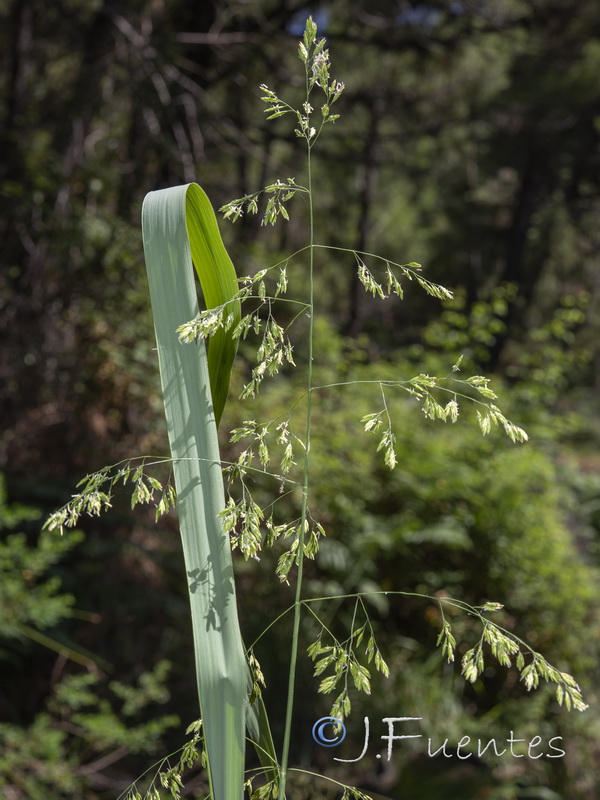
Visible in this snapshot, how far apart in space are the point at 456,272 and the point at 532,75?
6.52 metres

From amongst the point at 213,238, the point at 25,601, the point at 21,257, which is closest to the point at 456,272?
the point at 21,257

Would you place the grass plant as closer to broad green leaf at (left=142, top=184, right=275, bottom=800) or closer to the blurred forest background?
broad green leaf at (left=142, top=184, right=275, bottom=800)

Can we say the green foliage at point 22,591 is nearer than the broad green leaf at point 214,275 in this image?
No

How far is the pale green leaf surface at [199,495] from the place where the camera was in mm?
529

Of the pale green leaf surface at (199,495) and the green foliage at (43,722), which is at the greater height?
the pale green leaf surface at (199,495)

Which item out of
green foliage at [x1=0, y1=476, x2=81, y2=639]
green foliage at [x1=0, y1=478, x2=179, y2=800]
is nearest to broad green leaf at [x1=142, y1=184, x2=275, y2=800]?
green foliage at [x1=0, y1=478, x2=179, y2=800]

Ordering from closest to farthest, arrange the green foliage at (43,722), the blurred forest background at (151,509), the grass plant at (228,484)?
1. the grass plant at (228,484)
2. the green foliage at (43,722)
3. the blurred forest background at (151,509)

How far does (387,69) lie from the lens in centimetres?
991

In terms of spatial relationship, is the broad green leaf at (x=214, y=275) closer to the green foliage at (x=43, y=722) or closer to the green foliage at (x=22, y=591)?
the green foliage at (x=43, y=722)

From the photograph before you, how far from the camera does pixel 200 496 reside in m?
0.55

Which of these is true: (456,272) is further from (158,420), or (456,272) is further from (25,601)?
(25,601)

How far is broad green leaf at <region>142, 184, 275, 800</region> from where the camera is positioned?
0.53 metres

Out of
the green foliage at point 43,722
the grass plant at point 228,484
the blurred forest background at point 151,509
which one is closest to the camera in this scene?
the grass plant at point 228,484

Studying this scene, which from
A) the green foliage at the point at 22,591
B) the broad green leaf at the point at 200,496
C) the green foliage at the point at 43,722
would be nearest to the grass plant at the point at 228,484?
the broad green leaf at the point at 200,496
